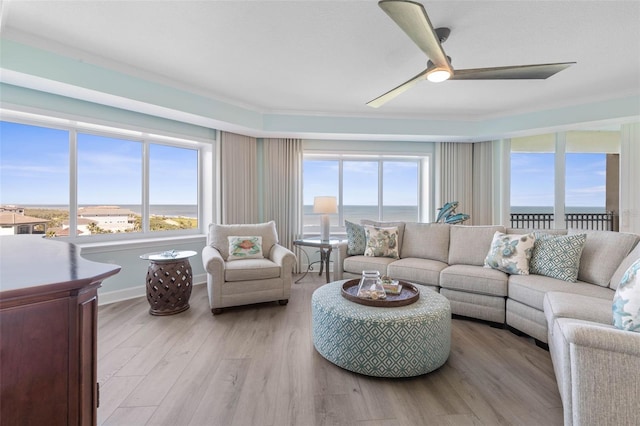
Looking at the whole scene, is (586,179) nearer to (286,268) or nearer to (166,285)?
(286,268)

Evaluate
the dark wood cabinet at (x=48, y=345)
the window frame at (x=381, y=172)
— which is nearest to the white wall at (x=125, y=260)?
the window frame at (x=381, y=172)

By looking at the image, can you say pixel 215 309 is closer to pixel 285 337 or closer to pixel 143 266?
pixel 285 337

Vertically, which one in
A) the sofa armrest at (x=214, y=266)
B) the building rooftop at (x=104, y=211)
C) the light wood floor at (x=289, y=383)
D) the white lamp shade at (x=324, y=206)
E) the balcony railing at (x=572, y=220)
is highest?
the white lamp shade at (x=324, y=206)

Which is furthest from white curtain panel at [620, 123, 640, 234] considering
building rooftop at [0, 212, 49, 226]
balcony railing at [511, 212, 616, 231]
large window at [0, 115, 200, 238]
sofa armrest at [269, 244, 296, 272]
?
building rooftop at [0, 212, 49, 226]

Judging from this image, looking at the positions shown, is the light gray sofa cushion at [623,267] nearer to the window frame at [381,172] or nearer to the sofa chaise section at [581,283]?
the sofa chaise section at [581,283]

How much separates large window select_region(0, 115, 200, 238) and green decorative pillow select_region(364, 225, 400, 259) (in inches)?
106

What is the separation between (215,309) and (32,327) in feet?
7.57

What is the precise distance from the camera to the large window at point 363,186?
5176 mm

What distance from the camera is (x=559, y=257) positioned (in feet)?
8.48

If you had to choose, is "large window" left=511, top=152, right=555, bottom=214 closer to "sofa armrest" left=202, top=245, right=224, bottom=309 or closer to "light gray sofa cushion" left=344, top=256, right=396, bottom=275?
"light gray sofa cushion" left=344, top=256, right=396, bottom=275

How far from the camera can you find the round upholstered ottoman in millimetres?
1873

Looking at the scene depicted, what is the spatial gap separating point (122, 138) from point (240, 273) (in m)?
2.44

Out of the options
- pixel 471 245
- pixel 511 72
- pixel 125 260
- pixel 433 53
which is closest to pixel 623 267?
pixel 471 245

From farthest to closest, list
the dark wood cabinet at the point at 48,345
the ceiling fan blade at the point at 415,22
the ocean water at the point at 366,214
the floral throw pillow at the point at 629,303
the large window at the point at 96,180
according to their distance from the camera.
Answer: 1. the ocean water at the point at 366,214
2. the large window at the point at 96,180
3. the ceiling fan blade at the point at 415,22
4. the floral throw pillow at the point at 629,303
5. the dark wood cabinet at the point at 48,345
